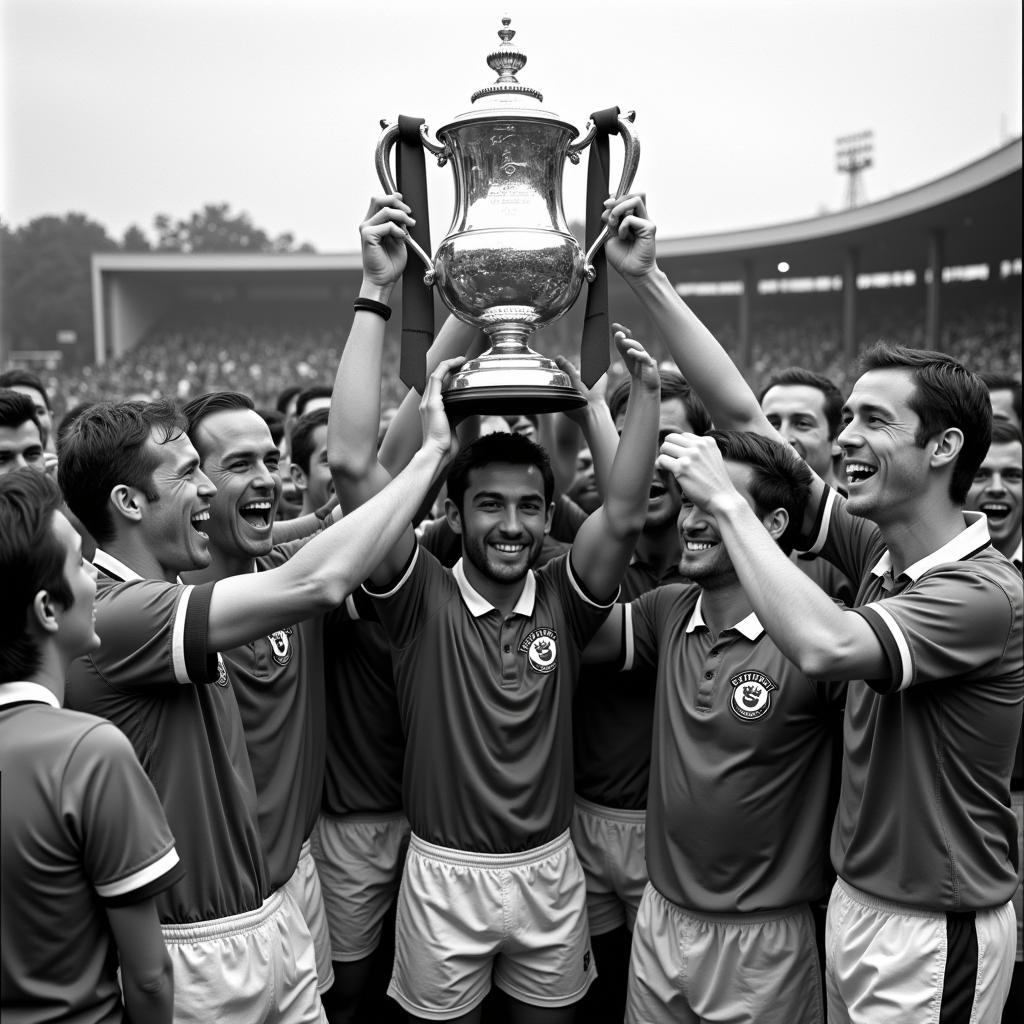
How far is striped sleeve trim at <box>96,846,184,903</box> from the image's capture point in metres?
1.75

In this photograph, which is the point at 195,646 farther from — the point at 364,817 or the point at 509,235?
the point at 364,817

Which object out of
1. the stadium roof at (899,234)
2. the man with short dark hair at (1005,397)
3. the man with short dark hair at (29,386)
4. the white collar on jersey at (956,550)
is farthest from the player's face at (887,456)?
the stadium roof at (899,234)

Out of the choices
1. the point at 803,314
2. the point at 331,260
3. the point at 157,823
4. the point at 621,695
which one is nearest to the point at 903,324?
Answer: the point at 803,314

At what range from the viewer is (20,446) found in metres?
4.03

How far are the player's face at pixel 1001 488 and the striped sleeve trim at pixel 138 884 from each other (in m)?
3.44

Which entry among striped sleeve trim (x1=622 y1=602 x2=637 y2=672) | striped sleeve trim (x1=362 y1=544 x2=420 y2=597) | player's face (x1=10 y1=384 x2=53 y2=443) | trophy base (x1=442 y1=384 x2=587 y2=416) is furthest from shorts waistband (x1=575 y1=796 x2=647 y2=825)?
player's face (x1=10 y1=384 x2=53 y2=443)

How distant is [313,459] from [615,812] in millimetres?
2094

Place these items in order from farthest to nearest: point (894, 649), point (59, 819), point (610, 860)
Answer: point (610, 860) < point (894, 649) < point (59, 819)

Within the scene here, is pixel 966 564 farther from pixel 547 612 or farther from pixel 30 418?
pixel 30 418

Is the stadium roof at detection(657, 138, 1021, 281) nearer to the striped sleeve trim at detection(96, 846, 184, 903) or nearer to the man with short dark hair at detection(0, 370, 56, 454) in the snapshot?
the man with short dark hair at detection(0, 370, 56, 454)

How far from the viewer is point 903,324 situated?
93.2 ft

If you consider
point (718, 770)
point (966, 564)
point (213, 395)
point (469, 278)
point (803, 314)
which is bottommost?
point (718, 770)

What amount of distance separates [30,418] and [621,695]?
8.55 feet

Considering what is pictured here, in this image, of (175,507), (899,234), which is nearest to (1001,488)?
(175,507)
